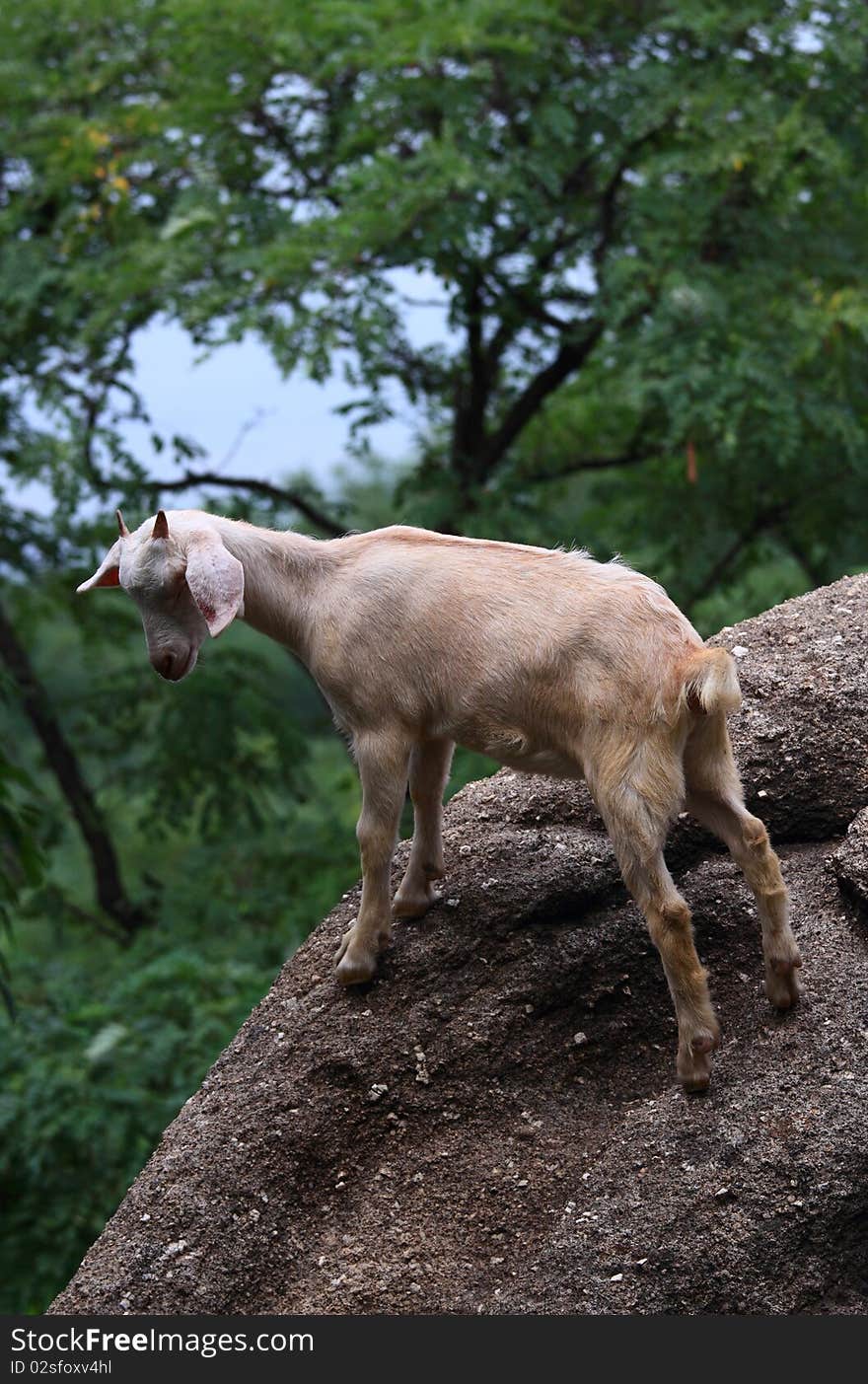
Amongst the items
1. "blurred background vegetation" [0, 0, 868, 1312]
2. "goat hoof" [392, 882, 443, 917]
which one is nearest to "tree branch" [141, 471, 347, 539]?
"blurred background vegetation" [0, 0, 868, 1312]

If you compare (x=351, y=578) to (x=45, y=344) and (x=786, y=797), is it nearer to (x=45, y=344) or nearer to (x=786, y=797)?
(x=786, y=797)

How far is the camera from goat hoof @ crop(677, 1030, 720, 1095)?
418 cm

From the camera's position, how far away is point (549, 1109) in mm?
4688

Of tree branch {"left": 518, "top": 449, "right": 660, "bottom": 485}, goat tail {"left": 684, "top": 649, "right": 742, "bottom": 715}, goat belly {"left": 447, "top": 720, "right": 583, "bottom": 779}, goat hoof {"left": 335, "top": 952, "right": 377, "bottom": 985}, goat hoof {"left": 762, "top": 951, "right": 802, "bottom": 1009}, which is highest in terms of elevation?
goat tail {"left": 684, "top": 649, "right": 742, "bottom": 715}

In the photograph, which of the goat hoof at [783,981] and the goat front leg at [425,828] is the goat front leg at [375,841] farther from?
the goat hoof at [783,981]

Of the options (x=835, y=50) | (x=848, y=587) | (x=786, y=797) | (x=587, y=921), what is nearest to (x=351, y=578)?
(x=587, y=921)

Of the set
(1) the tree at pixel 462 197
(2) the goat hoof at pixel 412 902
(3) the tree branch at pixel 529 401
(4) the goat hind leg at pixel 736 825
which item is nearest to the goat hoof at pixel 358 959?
(2) the goat hoof at pixel 412 902

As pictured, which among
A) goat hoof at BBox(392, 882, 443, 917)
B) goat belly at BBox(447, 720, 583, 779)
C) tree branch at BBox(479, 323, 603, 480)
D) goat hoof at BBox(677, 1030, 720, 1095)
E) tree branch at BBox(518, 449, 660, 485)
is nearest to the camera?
goat hoof at BBox(677, 1030, 720, 1095)

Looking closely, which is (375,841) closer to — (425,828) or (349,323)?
(425,828)

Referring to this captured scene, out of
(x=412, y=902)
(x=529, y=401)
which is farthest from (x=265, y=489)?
(x=412, y=902)

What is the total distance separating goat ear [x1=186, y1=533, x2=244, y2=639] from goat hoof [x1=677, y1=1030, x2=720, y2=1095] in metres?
→ 1.80

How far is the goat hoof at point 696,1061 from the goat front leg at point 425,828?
43.9 inches

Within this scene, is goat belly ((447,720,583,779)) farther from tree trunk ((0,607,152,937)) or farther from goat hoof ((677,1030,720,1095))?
tree trunk ((0,607,152,937))

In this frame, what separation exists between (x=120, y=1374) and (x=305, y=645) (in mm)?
2167
